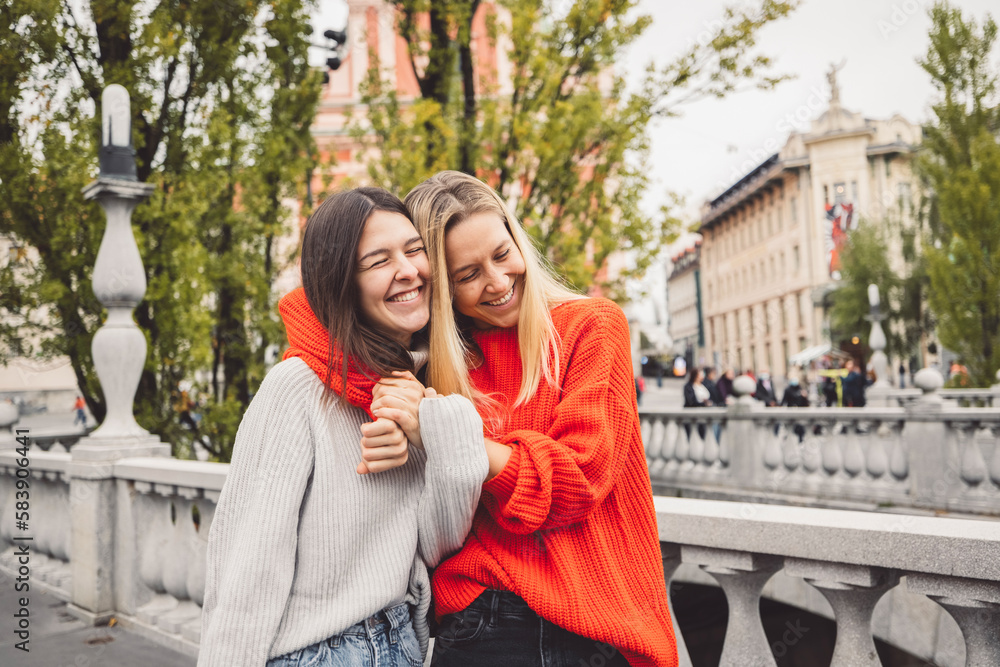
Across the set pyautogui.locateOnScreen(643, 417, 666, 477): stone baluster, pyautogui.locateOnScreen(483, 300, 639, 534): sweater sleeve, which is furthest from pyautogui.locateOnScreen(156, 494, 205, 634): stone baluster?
pyautogui.locateOnScreen(643, 417, 666, 477): stone baluster

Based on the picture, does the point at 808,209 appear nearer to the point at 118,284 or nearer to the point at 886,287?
the point at 886,287

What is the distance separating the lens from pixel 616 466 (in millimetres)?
1617

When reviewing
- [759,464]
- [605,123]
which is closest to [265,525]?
[605,123]

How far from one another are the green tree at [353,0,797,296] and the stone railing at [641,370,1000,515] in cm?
358

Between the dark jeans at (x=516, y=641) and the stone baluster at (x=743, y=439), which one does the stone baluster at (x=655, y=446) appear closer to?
the stone baluster at (x=743, y=439)

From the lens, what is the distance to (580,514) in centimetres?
158

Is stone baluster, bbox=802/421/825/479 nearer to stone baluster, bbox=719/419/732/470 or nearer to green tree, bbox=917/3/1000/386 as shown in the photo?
stone baluster, bbox=719/419/732/470

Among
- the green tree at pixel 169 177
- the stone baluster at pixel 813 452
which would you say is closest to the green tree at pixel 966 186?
the stone baluster at pixel 813 452

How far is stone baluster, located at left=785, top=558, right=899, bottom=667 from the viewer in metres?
2.14

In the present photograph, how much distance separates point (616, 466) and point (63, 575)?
523 cm

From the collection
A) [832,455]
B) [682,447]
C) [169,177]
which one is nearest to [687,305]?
[682,447]

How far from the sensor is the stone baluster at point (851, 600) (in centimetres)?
214

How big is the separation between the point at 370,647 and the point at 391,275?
0.88 m

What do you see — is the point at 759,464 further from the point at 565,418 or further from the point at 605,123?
the point at 565,418
